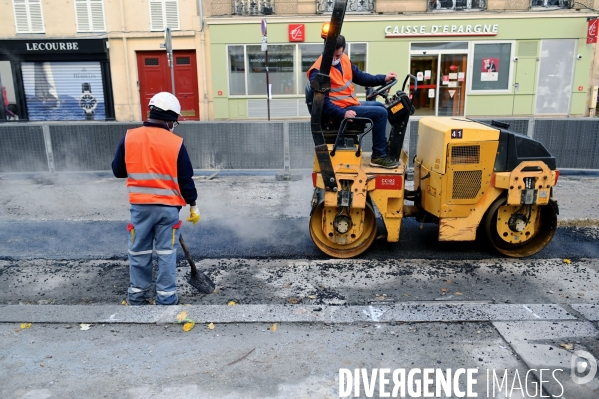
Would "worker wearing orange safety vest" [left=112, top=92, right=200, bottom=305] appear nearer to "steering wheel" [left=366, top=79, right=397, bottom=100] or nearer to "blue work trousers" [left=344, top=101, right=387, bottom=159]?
"blue work trousers" [left=344, top=101, right=387, bottom=159]

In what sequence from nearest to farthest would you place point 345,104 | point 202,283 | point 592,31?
1. point 202,283
2. point 345,104
3. point 592,31

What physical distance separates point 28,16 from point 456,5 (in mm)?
14720

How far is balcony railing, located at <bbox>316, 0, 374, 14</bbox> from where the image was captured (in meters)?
17.2

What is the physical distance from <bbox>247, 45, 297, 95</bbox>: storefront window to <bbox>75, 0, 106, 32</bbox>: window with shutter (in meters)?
5.20

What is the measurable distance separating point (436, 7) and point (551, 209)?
13.6 m

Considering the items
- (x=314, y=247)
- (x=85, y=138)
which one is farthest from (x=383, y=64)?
(x=314, y=247)

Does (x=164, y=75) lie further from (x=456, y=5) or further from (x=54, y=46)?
(x=456, y=5)

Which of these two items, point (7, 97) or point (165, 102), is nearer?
point (165, 102)

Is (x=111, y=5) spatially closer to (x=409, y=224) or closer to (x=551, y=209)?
(x=409, y=224)

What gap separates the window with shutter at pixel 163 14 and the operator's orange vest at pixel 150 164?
14467mm

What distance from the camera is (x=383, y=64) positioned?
57.3 ft

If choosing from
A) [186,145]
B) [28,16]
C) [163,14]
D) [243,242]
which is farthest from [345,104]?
[28,16]

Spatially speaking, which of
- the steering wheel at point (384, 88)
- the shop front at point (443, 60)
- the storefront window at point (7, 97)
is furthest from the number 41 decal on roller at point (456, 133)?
the storefront window at point (7, 97)

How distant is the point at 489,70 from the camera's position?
17422 millimetres
